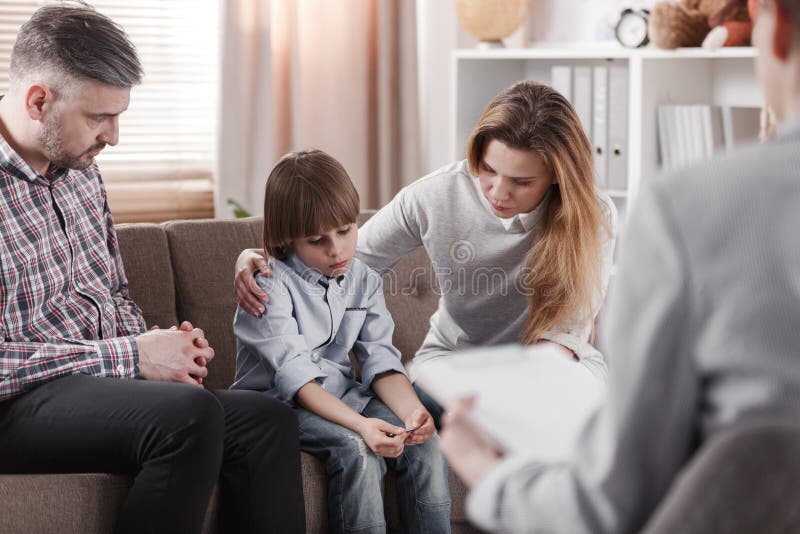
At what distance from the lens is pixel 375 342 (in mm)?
2020

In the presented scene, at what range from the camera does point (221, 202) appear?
3152mm

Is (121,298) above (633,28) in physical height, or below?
below

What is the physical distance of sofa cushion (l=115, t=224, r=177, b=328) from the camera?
2.12 m

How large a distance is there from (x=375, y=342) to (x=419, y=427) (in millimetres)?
283

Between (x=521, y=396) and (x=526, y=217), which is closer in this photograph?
(x=521, y=396)

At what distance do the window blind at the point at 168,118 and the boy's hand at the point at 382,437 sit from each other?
154 centimetres

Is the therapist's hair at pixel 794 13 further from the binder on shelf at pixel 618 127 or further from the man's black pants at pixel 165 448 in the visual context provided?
the binder on shelf at pixel 618 127

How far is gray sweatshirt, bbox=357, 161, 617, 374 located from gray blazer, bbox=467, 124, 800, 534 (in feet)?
3.79

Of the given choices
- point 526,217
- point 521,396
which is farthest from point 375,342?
point 521,396

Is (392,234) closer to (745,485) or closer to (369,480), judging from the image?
(369,480)

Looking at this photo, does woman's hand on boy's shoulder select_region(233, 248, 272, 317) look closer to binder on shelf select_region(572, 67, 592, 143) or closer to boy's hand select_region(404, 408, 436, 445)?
boy's hand select_region(404, 408, 436, 445)

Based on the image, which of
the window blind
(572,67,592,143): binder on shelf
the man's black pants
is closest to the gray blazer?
the man's black pants

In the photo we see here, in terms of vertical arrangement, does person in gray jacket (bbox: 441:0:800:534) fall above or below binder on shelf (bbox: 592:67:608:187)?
below

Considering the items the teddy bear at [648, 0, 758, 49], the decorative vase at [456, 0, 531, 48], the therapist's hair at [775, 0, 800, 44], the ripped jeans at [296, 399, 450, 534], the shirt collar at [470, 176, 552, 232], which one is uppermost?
the decorative vase at [456, 0, 531, 48]
